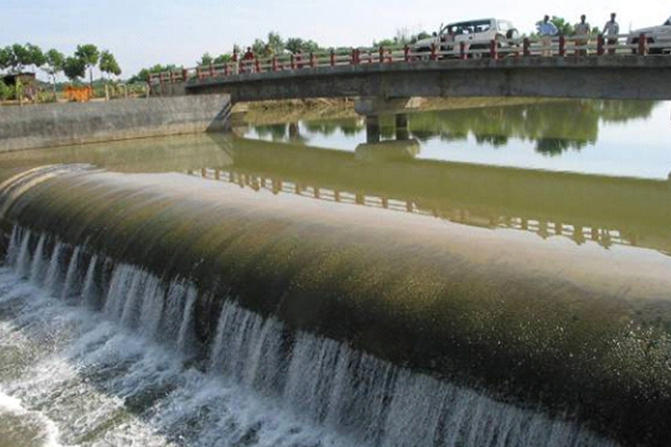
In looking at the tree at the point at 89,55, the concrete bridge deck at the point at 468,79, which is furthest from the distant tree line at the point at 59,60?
the concrete bridge deck at the point at 468,79

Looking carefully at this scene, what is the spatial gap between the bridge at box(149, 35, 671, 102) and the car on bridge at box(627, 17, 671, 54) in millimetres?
318

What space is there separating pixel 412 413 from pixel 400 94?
2182 cm

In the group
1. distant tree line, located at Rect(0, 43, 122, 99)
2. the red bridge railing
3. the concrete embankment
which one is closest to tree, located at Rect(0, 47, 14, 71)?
distant tree line, located at Rect(0, 43, 122, 99)

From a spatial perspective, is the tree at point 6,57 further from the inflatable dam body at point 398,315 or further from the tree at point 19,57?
the inflatable dam body at point 398,315

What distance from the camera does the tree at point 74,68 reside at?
71375mm

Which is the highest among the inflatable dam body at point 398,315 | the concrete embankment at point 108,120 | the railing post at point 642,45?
the railing post at point 642,45

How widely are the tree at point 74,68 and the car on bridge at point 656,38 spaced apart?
61.5 meters

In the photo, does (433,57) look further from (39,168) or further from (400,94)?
(39,168)

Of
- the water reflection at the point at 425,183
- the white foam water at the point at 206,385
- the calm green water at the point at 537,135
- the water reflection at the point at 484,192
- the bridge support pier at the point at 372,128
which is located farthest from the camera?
the bridge support pier at the point at 372,128

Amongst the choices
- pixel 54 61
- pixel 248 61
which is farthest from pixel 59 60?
pixel 248 61

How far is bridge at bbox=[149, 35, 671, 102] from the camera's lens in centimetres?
2009

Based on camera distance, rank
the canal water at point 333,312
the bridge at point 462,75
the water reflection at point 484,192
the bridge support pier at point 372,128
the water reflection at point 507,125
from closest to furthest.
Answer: the canal water at point 333,312, the water reflection at point 484,192, the bridge at point 462,75, the bridge support pier at point 372,128, the water reflection at point 507,125

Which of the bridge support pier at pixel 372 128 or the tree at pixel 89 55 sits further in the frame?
the tree at pixel 89 55

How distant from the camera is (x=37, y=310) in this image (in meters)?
13.0
